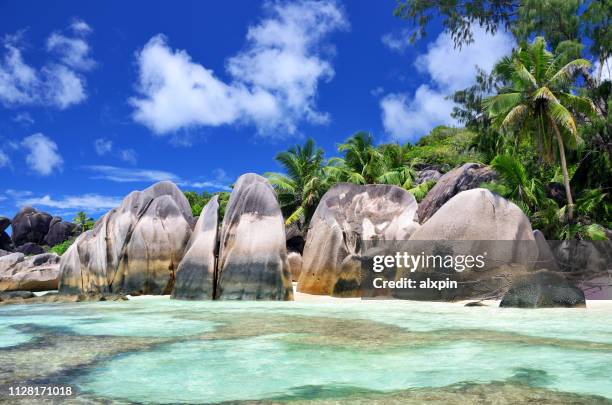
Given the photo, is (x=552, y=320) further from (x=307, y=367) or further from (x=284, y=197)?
(x=284, y=197)

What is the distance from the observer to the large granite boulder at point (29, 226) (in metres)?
48.0

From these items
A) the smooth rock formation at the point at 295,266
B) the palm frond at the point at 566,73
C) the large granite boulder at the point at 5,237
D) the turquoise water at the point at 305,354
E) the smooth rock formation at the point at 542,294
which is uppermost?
the palm frond at the point at 566,73

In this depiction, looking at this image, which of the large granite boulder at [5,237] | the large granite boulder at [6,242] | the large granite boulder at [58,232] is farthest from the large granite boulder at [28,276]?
the large granite boulder at [58,232]

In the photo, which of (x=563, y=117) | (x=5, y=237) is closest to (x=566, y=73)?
(x=563, y=117)

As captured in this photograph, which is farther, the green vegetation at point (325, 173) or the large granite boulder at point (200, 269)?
the green vegetation at point (325, 173)

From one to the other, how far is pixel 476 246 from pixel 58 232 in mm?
46209

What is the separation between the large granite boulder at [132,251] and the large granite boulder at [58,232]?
1413 inches

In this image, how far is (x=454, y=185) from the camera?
780 inches

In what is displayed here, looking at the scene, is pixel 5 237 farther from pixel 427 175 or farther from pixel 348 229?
pixel 348 229

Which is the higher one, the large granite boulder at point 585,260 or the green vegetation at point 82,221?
the green vegetation at point 82,221

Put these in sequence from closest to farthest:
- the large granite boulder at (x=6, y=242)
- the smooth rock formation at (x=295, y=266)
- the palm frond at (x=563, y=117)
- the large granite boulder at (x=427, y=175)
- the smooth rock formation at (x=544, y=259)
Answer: the smooth rock formation at (x=544, y=259) < the palm frond at (x=563, y=117) < the smooth rock formation at (x=295, y=266) < the large granite boulder at (x=427, y=175) < the large granite boulder at (x=6, y=242)

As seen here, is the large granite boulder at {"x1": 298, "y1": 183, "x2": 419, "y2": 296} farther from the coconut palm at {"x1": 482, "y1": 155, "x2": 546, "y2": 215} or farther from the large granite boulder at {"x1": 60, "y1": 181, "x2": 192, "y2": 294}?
the coconut palm at {"x1": 482, "y1": 155, "x2": 546, "y2": 215}

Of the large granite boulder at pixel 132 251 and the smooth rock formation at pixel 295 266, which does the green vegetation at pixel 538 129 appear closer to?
the smooth rock formation at pixel 295 266

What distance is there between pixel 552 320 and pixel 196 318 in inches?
210
